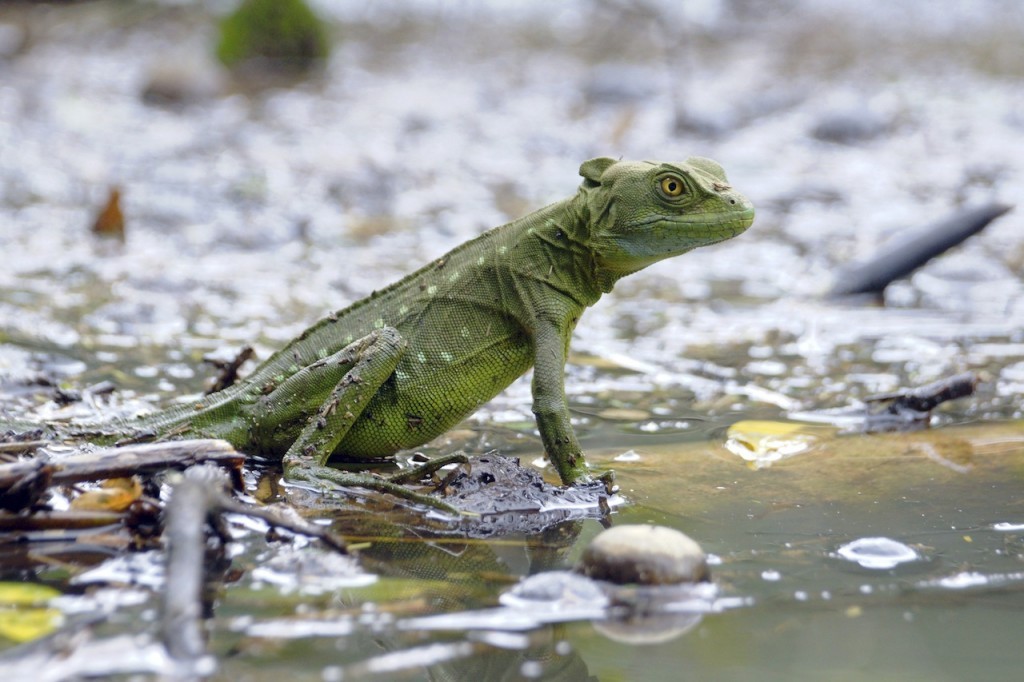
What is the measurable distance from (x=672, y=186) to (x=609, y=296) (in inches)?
174

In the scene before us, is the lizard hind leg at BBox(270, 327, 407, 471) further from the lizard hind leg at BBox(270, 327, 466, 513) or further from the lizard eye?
the lizard eye

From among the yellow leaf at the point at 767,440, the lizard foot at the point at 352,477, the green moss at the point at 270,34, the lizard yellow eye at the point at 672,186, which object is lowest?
the lizard foot at the point at 352,477

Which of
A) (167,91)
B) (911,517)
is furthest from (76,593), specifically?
(167,91)

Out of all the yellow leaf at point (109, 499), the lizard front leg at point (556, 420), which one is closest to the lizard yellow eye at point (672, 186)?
the lizard front leg at point (556, 420)

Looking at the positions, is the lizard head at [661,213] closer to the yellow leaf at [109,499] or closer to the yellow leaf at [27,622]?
the yellow leaf at [109,499]

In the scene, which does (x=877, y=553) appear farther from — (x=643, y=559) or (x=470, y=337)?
(x=470, y=337)

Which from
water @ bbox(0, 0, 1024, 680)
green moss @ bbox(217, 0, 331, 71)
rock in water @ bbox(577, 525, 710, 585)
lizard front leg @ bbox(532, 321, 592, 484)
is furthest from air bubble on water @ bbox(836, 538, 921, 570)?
green moss @ bbox(217, 0, 331, 71)

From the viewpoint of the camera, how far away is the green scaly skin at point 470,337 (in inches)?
179

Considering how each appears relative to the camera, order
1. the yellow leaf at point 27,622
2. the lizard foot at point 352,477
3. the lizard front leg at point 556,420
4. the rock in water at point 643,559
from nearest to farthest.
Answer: the yellow leaf at point 27,622
the rock in water at point 643,559
the lizard foot at point 352,477
the lizard front leg at point 556,420

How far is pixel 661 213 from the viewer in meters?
4.61

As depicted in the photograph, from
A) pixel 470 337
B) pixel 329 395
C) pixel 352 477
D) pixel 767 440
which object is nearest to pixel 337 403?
pixel 329 395

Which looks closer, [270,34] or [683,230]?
[683,230]

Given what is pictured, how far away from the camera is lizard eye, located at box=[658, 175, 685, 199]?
15.1 feet

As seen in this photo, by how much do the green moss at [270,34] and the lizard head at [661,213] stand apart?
14727 mm
